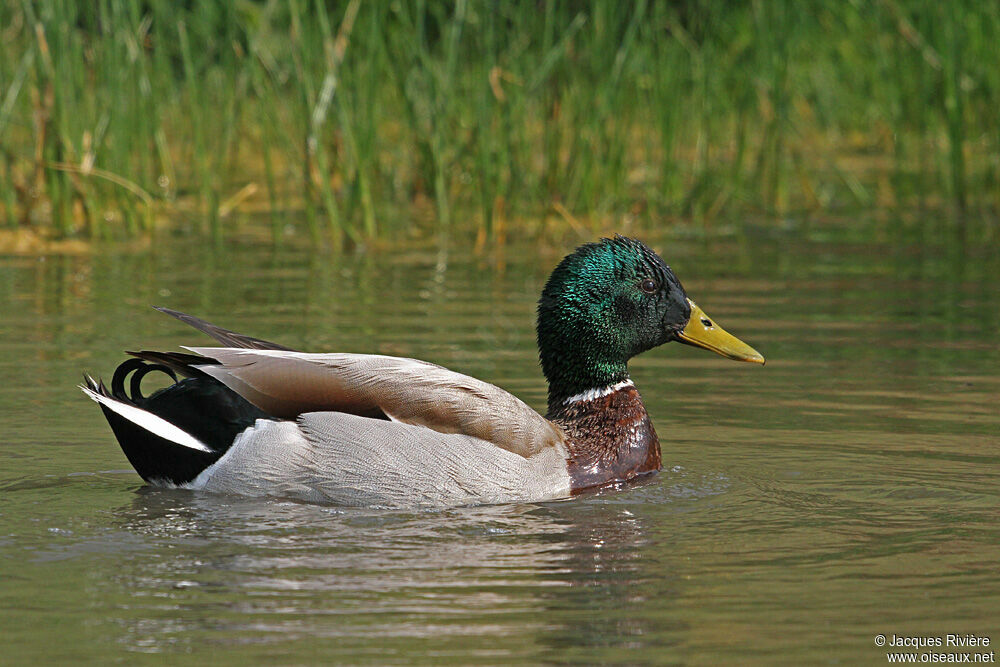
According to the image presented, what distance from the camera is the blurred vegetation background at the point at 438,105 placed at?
1121cm

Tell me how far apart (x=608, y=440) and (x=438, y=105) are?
5.20 m

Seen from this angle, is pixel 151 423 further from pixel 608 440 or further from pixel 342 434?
pixel 608 440

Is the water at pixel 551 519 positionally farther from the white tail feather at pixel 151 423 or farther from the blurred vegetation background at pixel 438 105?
the blurred vegetation background at pixel 438 105

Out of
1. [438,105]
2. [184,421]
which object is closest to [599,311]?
[184,421]

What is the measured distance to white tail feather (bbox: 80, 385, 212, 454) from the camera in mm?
6301

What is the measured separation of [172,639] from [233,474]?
1793 millimetres

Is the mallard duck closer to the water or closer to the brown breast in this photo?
the brown breast

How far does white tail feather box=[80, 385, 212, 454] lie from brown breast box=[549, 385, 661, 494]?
4.62 feet

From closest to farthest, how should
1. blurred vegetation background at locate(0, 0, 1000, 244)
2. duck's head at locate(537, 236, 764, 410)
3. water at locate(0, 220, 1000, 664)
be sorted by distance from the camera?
water at locate(0, 220, 1000, 664) < duck's head at locate(537, 236, 764, 410) < blurred vegetation background at locate(0, 0, 1000, 244)

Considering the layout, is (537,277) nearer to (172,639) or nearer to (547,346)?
(547,346)

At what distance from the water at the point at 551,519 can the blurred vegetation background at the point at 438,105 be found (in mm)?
1345

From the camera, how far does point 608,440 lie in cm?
676

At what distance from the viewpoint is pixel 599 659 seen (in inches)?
174

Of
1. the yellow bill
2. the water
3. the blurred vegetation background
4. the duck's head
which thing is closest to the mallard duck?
the water
